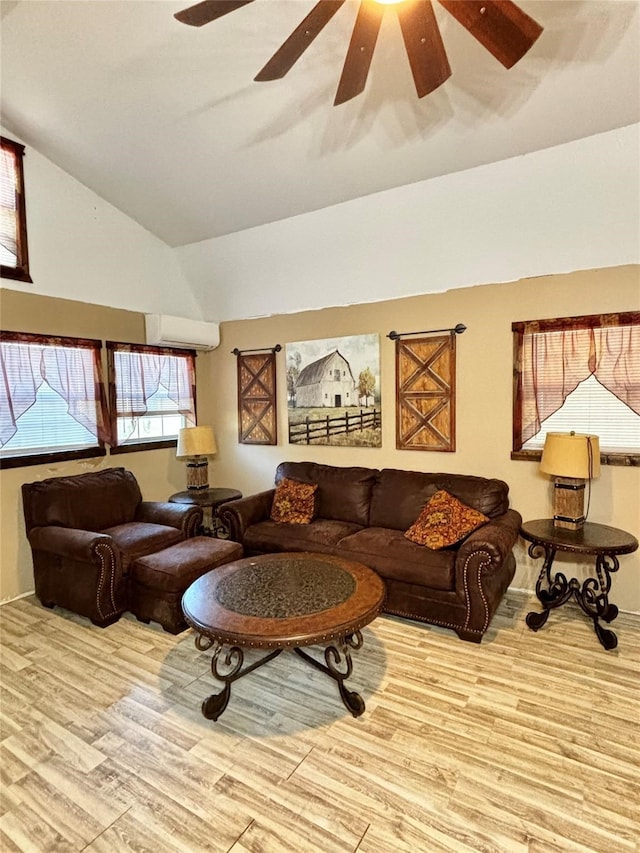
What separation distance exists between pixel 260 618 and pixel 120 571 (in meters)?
1.53

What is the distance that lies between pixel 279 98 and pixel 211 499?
3239mm

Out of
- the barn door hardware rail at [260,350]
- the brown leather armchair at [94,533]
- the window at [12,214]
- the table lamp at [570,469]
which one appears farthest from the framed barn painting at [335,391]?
the window at [12,214]

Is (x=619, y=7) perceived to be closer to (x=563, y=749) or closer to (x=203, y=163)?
(x=203, y=163)

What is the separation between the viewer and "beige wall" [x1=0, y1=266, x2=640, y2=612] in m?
3.31

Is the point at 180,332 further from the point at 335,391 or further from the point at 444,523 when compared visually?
the point at 444,523

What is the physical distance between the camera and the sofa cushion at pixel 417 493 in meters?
3.49

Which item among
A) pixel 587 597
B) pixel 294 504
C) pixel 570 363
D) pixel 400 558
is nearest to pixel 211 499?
pixel 294 504

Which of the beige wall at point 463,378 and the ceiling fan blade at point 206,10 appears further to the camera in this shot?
the beige wall at point 463,378

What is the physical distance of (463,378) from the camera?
384 centimetres

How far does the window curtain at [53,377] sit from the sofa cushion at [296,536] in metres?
1.72

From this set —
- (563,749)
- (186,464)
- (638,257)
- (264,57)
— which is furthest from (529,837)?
(186,464)

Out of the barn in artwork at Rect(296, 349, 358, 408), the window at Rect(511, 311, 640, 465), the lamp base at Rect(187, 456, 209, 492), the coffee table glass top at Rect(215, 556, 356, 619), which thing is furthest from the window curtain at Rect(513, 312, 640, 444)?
the lamp base at Rect(187, 456, 209, 492)

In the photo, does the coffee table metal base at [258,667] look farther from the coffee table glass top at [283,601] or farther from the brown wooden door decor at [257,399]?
the brown wooden door decor at [257,399]

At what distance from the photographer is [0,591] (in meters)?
3.55
